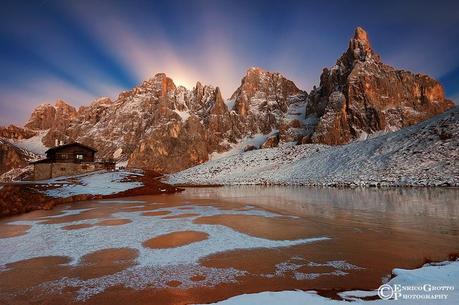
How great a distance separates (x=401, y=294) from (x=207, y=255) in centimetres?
513

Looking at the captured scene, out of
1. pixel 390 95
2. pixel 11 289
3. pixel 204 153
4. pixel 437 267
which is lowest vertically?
pixel 11 289

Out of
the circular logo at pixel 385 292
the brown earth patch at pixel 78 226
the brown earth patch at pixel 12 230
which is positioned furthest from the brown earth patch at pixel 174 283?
the brown earth patch at pixel 12 230

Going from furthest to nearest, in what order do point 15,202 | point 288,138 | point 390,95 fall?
point 288,138
point 390,95
point 15,202

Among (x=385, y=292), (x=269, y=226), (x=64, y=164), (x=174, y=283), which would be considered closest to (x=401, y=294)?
(x=385, y=292)

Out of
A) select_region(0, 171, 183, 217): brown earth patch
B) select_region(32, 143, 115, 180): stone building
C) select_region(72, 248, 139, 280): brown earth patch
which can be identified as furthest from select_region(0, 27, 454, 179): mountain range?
select_region(72, 248, 139, 280): brown earth patch

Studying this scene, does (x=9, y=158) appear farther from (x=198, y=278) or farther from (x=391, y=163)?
(x=198, y=278)

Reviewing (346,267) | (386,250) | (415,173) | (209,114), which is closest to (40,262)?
(346,267)

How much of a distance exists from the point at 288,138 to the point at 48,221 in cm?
14875

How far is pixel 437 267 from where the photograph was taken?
637 centimetres

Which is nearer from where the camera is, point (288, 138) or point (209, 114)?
point (288, 138)

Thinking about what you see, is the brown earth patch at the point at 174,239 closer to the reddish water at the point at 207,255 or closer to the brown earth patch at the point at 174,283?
the reddish water at the point at 207,255

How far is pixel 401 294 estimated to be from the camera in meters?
5.18

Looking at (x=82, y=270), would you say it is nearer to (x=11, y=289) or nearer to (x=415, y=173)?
(x=11, y=289)

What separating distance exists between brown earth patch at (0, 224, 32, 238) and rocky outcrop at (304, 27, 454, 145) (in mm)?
122014
